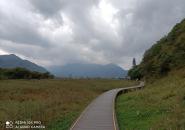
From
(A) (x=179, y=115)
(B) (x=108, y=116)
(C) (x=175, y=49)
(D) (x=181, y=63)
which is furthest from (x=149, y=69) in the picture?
(A) (x=179, y=115)

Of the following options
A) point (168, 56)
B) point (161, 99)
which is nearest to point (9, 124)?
point (161, 99)

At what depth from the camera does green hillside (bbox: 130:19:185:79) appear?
5358cm

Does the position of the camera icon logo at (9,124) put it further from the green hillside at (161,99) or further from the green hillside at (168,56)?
the green hillside at (168,56)

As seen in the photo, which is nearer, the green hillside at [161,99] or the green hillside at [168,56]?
the green hillside at [161,99]

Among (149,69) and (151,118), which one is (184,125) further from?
(149,69)

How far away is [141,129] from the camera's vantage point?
68.1 feet

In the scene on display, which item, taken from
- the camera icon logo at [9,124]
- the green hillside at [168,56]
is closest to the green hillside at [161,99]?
the green hillside at [168,56]

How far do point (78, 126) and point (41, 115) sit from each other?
5.60 metres

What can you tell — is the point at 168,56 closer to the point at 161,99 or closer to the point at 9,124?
the point at 161,99

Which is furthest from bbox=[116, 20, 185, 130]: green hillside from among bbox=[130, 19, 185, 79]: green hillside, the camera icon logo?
the camera icon logo

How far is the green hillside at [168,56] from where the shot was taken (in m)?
53.6

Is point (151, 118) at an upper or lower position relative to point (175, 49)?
lower

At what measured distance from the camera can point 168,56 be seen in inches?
2211

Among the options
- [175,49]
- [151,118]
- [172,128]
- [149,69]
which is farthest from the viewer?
[149,69]
